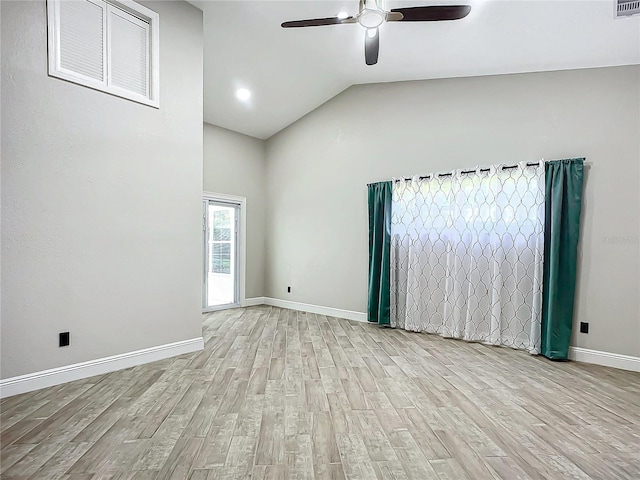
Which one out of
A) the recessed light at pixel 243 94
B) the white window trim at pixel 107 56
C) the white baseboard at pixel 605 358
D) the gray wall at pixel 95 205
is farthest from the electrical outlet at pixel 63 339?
the white baseboard at pixel 605 358

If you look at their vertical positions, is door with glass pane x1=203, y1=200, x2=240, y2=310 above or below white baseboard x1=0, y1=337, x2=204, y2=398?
above

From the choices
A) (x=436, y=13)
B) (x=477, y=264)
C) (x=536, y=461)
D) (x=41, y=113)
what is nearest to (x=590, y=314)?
(x=477, y=264)

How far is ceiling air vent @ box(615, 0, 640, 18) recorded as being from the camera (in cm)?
241

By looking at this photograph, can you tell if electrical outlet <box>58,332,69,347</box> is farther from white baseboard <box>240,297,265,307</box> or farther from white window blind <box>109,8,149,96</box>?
white baseboard <box>240,297,265,307</box>

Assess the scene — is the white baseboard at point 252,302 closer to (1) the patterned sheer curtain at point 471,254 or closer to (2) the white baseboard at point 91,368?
(2) the white baseboard at point 91,368

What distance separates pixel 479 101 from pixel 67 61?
4166 mm

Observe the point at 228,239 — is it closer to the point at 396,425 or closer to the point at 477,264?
the point at 477,264

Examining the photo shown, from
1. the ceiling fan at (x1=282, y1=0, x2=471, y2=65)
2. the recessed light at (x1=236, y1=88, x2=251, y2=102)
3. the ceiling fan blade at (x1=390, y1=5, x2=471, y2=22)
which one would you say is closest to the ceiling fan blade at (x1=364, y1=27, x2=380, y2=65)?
the ceiling fan at (x1=282, y1=0, x2=471, y2=65)

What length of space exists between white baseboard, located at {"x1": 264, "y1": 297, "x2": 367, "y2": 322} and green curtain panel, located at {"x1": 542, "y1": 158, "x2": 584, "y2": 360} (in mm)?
2393

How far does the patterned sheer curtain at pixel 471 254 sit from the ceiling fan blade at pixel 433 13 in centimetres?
188

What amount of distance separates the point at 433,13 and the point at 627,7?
1.26m

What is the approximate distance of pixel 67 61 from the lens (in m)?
2.88

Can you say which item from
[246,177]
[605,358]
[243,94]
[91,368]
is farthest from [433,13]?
[246,177]

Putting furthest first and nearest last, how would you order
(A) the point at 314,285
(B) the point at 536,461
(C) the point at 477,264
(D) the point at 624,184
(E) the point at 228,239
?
(E) the point at 228,239
(A) the point at 314,285
(C) the point at 477,264
(D) the point at 624,184
(B) the point at 536,461
